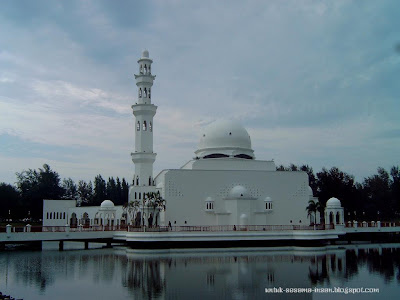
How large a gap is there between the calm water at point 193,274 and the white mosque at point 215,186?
10238mm

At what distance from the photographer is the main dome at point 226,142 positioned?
4853 cm

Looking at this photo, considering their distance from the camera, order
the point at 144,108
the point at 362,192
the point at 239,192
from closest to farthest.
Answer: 1. the point at 239,192
2. the point at 144,108
3. the point at 362,192

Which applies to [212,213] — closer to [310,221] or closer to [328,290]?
[310,221]

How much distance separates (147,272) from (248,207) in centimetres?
2070

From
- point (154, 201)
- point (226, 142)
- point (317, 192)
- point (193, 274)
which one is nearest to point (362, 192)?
point (317, 192)

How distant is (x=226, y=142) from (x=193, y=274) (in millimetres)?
26271

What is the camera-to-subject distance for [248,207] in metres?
43.8

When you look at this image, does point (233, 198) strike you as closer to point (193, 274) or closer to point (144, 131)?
point (144, 131)

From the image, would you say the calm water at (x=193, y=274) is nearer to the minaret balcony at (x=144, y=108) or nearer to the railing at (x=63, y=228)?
the railing at (x=63, y=228)

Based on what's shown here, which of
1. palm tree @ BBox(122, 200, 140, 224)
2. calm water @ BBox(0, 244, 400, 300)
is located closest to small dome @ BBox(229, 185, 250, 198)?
palm tree @ BBox(122, 200, 140, 224)

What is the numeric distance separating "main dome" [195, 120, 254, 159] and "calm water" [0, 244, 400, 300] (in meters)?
16.4

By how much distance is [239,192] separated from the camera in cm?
4394

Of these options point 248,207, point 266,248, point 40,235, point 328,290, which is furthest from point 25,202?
point 328,290

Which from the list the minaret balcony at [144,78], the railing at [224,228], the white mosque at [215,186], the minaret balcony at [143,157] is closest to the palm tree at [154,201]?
the white mosque at [215,186]
